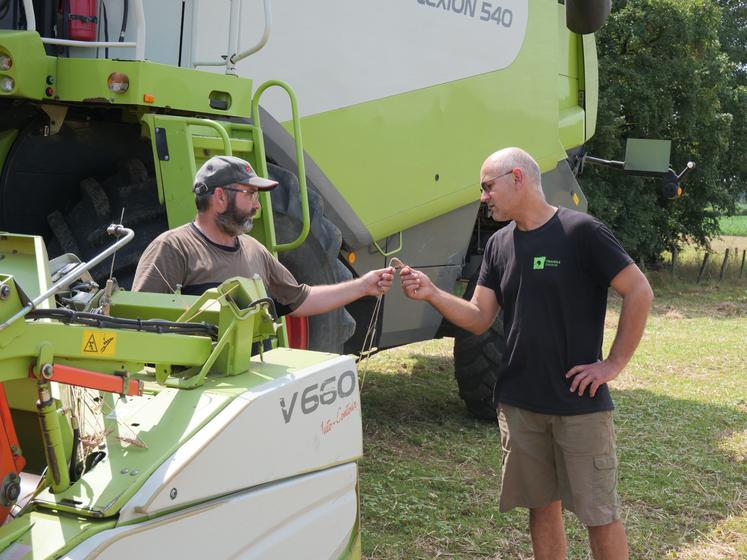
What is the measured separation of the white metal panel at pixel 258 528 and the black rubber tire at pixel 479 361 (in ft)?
12.0

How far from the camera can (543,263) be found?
3.68 meters

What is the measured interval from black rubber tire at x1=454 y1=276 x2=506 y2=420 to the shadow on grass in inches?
8.8

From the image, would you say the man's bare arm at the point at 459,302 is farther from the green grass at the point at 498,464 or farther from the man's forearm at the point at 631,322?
the green grass at the point at 498,464

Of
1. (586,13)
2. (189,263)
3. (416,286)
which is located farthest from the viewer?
(586,13)

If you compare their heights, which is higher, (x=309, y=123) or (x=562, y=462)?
(x=309, y=123)

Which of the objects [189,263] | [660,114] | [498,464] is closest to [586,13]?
[498,464]

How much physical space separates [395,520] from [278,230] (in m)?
1.61

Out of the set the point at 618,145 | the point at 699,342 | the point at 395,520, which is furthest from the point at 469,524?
the point at 618,145

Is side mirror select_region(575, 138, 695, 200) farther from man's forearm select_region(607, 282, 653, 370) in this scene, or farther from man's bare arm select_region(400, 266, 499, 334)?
man's forearm select_region(607, 282, 653, 370)

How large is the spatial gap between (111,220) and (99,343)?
1.52m

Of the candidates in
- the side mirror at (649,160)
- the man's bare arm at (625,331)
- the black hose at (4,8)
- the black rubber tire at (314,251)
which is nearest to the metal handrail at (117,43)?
the black hose at (4,8)

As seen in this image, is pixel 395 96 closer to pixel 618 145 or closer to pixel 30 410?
pixel 30 410

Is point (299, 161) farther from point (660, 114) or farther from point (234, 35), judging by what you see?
point (660, 114)

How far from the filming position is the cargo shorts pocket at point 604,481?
3588 millimetres
